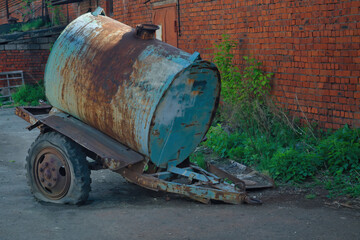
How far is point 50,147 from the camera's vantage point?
4902mm

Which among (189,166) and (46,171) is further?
(189,166)

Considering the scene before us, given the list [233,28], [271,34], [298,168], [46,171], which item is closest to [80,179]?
[46,171]

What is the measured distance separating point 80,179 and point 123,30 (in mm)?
1777

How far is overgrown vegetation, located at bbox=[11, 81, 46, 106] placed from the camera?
571 inches

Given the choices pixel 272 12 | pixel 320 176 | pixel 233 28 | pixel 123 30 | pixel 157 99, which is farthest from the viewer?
pixel 233 28

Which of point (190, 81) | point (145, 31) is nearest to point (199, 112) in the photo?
point (190, 81)

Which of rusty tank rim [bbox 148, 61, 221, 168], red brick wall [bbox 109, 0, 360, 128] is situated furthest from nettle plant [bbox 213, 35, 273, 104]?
rusty tank rim [bbox 148, 61, 221, 168]

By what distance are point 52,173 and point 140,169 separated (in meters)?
0.99

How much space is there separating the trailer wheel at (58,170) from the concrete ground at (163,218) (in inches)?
5.0

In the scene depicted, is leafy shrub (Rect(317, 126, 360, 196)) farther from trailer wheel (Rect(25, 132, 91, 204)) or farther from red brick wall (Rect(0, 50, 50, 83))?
red brick wall (Rect(0, 50, 50, 83))

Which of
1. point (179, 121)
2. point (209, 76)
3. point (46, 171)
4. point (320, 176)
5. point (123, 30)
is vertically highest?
point (123, 30)

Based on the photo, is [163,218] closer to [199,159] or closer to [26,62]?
[199,159]

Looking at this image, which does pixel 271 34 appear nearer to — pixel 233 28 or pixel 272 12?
pixel 272 12

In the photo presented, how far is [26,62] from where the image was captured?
15.9 m
